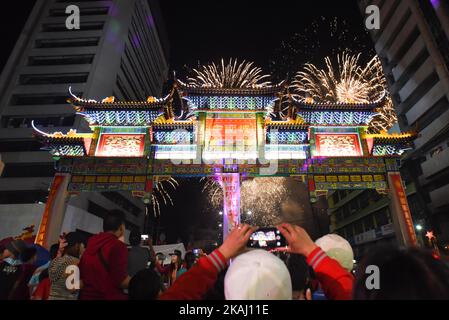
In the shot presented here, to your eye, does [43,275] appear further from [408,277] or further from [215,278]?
[408,277]

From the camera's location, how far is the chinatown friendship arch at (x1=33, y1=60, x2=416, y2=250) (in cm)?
1062

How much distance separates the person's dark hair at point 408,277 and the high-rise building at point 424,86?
2186 centimetres

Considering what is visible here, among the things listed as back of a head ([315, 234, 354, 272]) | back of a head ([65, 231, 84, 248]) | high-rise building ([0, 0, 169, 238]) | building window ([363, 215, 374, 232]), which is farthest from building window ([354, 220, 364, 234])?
back of a head ([65, 231, 84, 248])

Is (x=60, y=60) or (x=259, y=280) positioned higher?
(x=60, y=60)

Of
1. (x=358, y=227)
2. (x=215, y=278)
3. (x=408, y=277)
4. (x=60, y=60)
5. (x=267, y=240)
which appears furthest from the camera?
(x=358, y=227)

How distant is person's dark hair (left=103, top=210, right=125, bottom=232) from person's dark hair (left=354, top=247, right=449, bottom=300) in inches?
106

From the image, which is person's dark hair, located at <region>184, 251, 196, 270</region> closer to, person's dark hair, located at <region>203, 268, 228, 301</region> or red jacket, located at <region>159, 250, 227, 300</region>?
person's dark hair, located at <region>203, 268, 228, 301</region>

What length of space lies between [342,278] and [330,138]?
10.9 metres

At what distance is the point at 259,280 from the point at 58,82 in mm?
36872

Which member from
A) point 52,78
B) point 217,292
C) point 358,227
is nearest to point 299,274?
point 217,292

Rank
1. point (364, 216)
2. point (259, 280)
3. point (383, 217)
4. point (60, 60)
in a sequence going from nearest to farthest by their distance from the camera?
point (259, 280)
point (383, 217)
point (364, 216)
point (60, 60)

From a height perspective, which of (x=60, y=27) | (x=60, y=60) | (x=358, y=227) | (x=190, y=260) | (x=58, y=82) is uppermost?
(x=60, y=27)

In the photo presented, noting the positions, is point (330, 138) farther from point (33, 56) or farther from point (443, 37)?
point (33, 56)

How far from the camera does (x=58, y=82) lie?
30797 mm
